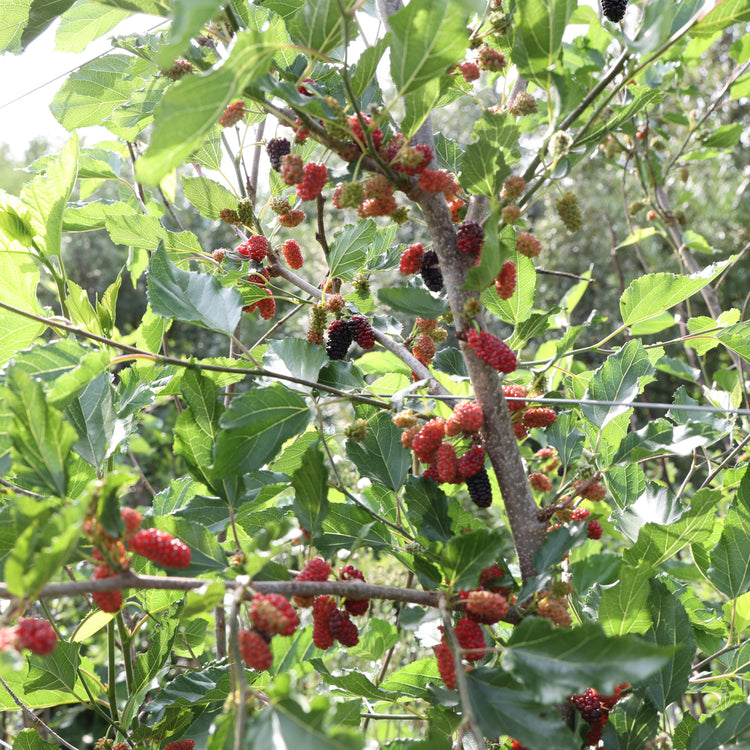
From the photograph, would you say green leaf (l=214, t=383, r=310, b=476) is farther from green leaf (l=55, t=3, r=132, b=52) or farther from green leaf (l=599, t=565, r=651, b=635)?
green leaf (l=55, t=3, r=132, b=52)

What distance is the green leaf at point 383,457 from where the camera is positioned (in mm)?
805

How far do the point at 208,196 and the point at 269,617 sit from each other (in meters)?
0.67

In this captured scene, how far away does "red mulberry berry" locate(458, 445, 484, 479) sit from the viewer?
29.0 inches

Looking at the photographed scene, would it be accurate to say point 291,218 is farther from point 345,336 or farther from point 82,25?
point 82,25

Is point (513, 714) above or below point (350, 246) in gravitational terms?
below

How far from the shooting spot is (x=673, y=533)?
73 centimetres

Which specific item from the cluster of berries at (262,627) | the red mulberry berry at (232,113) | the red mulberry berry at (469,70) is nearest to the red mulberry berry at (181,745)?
the cluster of berries at (262,627)

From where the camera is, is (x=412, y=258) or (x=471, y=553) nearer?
(x=471, y=553)

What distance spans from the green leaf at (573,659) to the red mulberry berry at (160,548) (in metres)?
0.29

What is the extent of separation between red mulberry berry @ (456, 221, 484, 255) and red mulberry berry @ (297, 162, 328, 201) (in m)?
0.16

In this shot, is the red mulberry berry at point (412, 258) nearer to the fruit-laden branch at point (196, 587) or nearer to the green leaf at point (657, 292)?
the green leaf at point (657, 292)


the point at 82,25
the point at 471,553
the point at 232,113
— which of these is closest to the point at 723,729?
the point at 471,553

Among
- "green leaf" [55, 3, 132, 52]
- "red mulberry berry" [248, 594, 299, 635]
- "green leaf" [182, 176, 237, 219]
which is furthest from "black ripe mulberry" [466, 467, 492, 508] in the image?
"green leaf" [55, 3, 132, 52]

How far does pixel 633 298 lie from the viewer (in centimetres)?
91
